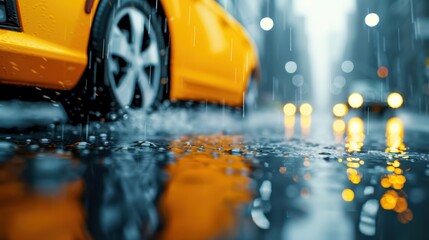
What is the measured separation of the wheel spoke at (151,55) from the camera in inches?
178

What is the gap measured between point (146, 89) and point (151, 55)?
300mm

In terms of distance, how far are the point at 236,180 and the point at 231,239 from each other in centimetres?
89

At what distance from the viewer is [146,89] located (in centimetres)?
458

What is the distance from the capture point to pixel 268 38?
77.8 m

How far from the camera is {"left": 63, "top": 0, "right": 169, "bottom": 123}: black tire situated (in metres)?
3.74

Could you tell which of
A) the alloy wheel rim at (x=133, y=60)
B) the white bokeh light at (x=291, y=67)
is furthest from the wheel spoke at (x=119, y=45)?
the white bokeh light at (x=291, y=67)

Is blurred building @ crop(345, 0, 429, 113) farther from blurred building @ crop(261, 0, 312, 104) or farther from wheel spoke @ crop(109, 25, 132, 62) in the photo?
wheel spoke @ crop(109, 25, 132, 62)

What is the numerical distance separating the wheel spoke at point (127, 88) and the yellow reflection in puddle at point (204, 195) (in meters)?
1.21

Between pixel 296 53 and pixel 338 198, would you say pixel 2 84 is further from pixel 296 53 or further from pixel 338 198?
pixel 296 53

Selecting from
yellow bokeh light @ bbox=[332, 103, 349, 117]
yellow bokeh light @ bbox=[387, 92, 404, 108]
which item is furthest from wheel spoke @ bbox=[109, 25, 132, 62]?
yellow bokeh light @ bbox=[332, 103, 349, 117]

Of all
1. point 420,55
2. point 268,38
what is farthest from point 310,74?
point 420,55

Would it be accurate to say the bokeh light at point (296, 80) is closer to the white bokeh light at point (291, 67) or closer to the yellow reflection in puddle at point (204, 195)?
the white bokeh light at point (291, 67)

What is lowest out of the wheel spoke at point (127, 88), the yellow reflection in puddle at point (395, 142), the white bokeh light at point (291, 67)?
the yellow reflection in puddle at point (395, 142)

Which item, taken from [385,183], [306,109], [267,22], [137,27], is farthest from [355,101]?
[385,183]
